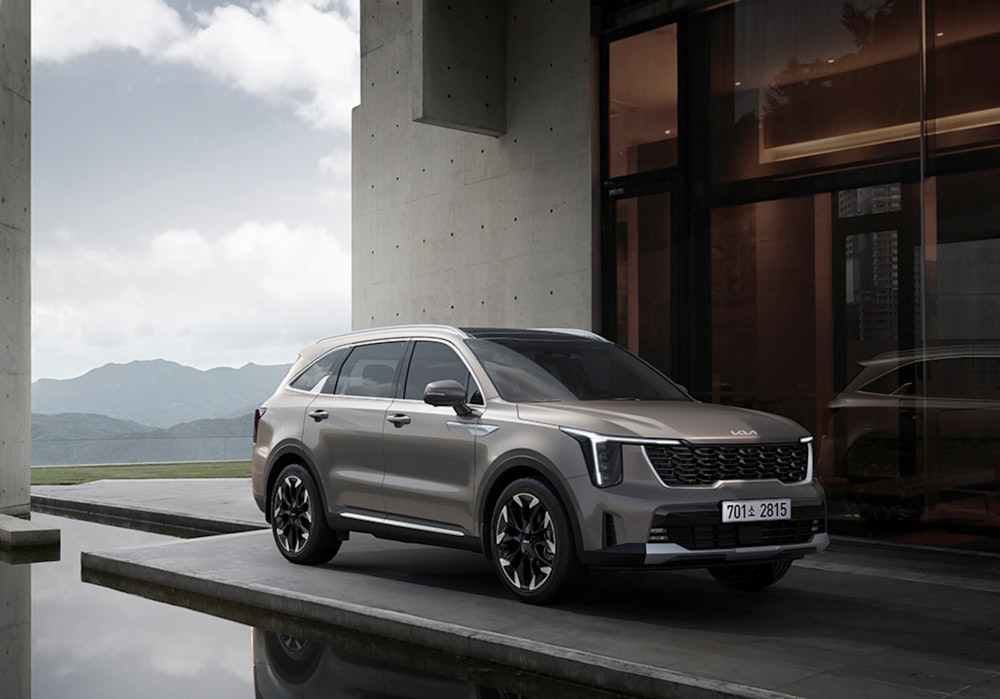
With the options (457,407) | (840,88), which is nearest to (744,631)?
(457,407)

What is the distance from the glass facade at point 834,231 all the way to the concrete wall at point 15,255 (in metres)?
8.01

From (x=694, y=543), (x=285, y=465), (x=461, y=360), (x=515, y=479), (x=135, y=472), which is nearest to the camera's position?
(x=694, y=543)

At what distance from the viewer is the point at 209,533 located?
47.8 ft

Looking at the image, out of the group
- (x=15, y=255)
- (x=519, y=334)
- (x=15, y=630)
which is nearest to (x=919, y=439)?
(x=519, y=334)

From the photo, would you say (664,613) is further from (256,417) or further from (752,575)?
(256,417)

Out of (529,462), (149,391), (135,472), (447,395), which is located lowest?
(135,472)

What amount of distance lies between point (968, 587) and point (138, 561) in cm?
662

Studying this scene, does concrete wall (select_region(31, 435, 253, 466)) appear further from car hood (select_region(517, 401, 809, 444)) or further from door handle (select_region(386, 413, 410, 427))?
car hood (select_region(517, 401, 809, 444))

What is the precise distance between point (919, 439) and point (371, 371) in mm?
4918

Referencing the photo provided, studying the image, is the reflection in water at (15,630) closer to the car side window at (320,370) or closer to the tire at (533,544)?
the car side window at (320,370)

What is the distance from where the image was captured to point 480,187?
1593 cm

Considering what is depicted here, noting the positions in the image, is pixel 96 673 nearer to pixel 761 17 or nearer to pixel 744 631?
pixel 744 631

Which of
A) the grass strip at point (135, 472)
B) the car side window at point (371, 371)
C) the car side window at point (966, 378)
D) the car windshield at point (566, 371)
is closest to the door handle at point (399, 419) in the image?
the car side window at point (371, 371)

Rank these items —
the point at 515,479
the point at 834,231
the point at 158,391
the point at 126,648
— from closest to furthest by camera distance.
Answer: the point at 126,648, the point at 515,479, the point at 834,231, the point at 158,391
